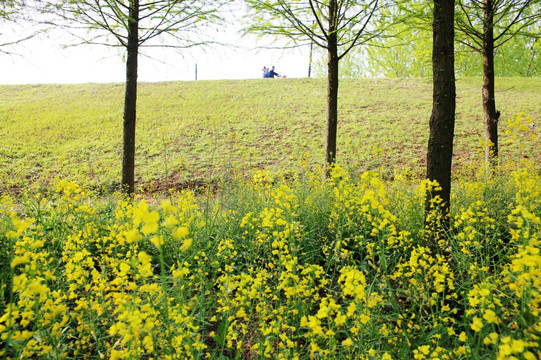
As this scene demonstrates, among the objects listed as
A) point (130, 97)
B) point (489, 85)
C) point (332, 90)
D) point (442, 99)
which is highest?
point (489, 85)

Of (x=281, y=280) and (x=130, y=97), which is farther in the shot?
(x=130, y=97)

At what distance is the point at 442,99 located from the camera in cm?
316

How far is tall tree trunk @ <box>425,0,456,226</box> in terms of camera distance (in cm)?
310

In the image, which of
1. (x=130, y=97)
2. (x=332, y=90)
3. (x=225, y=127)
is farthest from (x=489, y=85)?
(x=225, y=127)

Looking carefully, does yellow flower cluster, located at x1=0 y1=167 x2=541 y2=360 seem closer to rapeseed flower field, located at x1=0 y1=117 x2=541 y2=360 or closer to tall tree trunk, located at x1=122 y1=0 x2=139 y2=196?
rapeseed flower field, located at x1=0 y1=117 x2=541 y2=360

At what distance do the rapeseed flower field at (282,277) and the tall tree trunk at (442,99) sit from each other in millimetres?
247

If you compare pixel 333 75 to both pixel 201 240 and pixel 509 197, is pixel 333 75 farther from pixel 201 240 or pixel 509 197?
pixel 201 240

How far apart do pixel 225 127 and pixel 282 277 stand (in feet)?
40.6

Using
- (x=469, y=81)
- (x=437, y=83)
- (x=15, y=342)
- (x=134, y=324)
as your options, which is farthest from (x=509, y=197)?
(x=469, y=81)

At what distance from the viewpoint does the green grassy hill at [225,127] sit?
10586 mm

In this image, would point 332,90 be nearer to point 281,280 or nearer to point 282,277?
point 281,280

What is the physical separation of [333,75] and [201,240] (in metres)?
Result: 4.04

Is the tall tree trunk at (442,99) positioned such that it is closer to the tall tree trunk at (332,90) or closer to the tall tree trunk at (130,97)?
the tall tree trunk at (332,90)

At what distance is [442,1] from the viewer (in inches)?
121
